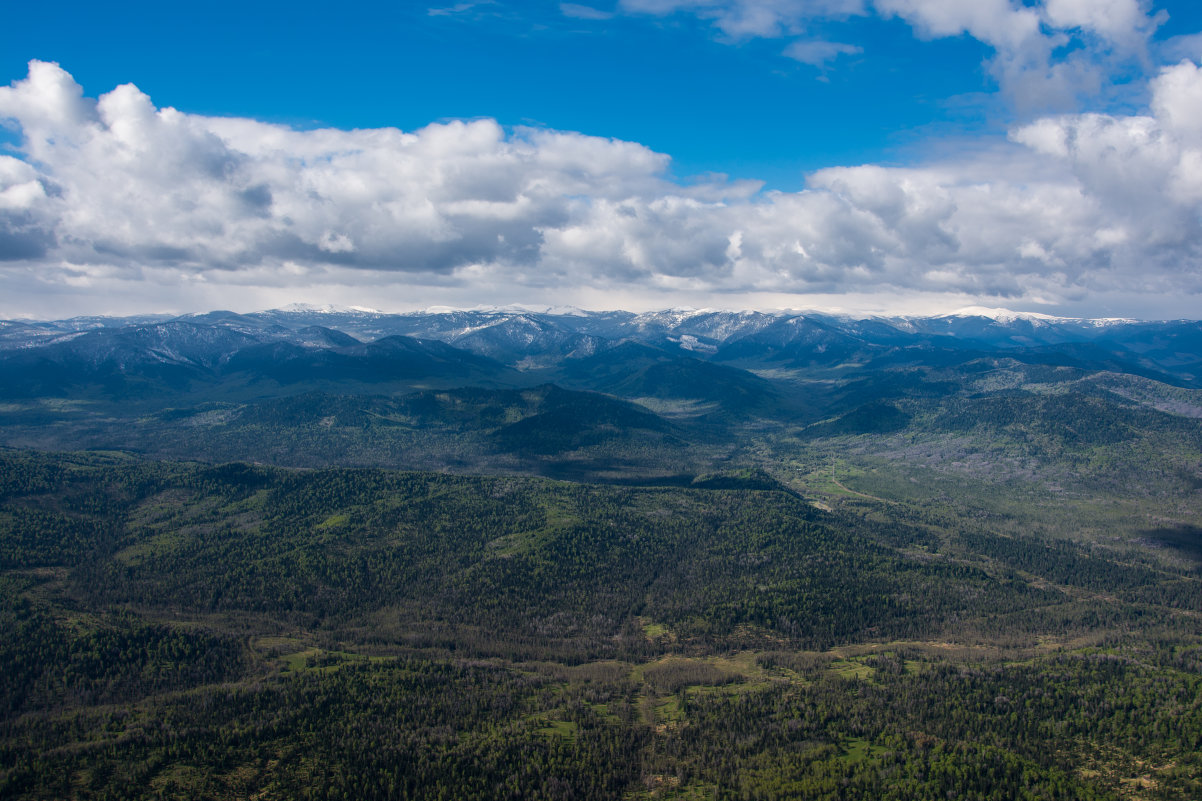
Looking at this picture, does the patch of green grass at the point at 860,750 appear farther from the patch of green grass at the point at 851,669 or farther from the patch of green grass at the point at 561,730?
the patch of green grass at the point at 561,730

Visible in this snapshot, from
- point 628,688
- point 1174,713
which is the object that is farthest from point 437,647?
point 1174,713

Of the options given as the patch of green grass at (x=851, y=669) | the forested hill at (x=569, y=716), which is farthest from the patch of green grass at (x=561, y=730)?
the patch of green grass at (x=851, y=669)

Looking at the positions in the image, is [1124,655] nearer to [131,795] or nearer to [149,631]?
[131,795]

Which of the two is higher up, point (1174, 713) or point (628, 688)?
point (1174, 713)

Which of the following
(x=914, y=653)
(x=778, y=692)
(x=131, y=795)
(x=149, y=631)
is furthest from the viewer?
(x=914, y=653)

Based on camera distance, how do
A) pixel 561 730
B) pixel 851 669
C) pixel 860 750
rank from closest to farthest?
pixel 860 750 < pixel 561 730 < pixel 851 669

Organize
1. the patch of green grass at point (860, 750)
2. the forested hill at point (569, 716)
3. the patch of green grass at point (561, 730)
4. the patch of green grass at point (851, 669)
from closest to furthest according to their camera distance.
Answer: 1. the forested hill at point (569, 716)
2. the patch of green grass at point (860, 750)
3. the patch of green grass at point (561, 730)
4. the patch of green grass at point (851, 669)

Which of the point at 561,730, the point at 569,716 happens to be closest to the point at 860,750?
the point at 569,716

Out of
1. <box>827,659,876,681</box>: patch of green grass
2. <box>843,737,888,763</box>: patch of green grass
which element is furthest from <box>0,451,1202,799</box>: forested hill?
<box>827,659,876,681</box>: patch of green grass

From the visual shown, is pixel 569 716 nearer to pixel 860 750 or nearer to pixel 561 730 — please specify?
pixel 561 730

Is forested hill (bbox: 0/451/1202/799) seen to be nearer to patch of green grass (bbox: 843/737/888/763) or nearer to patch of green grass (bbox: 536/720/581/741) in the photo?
patch of green grass (bbox: 843/737/888/763)

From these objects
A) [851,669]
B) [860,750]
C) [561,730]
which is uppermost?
[860,750]
